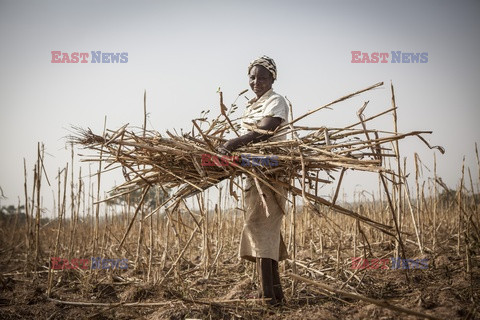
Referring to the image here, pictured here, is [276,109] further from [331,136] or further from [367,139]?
[367,139]

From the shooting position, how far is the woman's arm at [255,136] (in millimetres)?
2061

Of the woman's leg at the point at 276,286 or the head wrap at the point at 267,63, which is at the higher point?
the head wrap at the point at 267,63

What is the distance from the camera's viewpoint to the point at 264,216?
226 cm

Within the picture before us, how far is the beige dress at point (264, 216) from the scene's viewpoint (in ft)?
7.34

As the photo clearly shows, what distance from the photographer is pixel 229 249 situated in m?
5.20

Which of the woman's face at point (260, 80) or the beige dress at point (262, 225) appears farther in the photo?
the woman's face at point (260, 80)

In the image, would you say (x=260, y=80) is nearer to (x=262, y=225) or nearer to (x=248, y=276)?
(x=262, y=225)

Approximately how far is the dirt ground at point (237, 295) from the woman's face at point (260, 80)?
1.55 m

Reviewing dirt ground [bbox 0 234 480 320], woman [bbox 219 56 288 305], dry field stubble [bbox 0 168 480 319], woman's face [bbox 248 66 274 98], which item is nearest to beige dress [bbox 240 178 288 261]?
woman [bbox 219 56 288 305]

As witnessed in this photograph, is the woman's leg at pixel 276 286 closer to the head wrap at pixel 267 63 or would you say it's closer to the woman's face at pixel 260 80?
the woman's face at pixel 260 80

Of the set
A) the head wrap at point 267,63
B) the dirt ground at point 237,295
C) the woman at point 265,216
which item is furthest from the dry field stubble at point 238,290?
the head wrap at point 267,63

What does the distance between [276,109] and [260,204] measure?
71 centimetres

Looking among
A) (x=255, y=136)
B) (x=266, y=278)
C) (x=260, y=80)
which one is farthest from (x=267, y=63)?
(x=266, y=278)

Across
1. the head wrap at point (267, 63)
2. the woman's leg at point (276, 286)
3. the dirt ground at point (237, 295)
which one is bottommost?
the dirt ground at point (237, 295)
